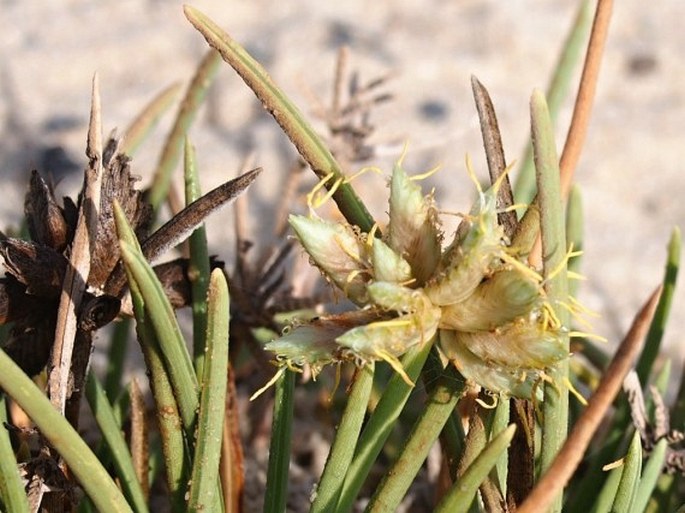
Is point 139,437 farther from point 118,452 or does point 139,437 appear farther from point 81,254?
point 81,254

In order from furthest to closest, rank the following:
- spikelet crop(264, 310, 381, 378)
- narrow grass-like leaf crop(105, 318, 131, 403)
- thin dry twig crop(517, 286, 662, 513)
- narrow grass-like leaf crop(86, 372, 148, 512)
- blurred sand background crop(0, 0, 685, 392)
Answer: blurred sand background crop(0, 0, 685, 392)
narrow grass-like leaf crop(105, 318, 131, 403)
narrow grass-like leaf crop(86, 372, 148, 512)
spikelet crop(264, 310, 381, 378)
thin dry twig crop(517, 286, 662, 513)

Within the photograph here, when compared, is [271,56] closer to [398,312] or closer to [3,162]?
[3,162]

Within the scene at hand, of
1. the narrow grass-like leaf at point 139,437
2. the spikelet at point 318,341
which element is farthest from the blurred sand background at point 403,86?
the spikelet at point 318,341

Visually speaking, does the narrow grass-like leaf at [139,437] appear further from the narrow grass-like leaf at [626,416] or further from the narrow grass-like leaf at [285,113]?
the narrow grass-like leaf at [626,416]

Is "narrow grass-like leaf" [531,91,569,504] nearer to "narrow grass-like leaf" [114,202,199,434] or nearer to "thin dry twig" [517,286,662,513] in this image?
"thin dry twig" [517,286,662,513]

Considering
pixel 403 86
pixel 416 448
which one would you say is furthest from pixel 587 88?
pixel 403 86

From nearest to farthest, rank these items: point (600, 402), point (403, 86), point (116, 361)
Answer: point (600, 402) < point (116, 361) < point (403, 86)

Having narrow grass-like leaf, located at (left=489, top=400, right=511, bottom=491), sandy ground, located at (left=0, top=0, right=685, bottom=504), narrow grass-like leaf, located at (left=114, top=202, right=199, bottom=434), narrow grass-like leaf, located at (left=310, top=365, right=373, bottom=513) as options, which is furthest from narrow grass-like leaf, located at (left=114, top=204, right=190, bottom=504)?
sandy ground, located at (left=0, top=0, right=685, bottom=504)
